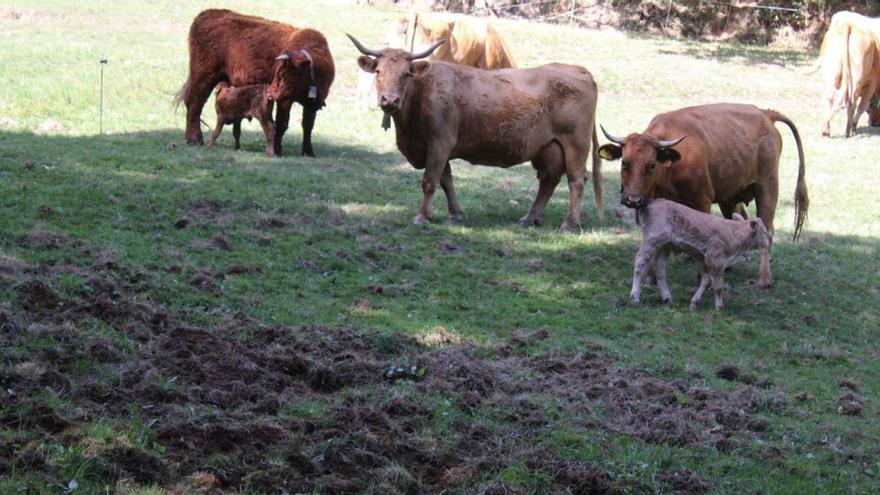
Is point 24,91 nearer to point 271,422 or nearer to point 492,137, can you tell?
point 492,137

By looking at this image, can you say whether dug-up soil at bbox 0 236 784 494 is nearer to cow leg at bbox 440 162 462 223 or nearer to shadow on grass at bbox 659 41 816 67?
cow leg at bbox 440 162 462 223

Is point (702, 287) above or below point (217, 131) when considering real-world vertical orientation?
below

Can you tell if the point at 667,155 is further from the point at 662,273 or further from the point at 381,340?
the point at 381,340

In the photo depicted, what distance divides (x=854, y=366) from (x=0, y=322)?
6.60 metres

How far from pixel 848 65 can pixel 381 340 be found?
58.7ft

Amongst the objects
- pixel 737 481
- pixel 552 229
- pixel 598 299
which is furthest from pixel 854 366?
pixel 552 229

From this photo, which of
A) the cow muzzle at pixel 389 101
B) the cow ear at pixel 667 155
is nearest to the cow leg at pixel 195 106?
the cow muzzle at pixel 389 101

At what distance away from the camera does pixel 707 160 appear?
10.8m

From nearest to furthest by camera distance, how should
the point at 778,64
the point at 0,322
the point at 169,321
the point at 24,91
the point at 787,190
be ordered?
the point at 0,322 → the point at 169,321 → the point at 787,190 → the point at 24,91 → the point at 778,64

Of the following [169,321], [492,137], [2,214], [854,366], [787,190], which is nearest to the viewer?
[169,321]

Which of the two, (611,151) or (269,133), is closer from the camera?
(611,151)

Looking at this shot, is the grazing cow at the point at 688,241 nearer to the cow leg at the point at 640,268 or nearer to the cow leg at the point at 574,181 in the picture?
the cow leg at the point at 640,268

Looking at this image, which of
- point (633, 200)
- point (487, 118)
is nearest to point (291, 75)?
point (487, 118)

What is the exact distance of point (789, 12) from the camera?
36.5 meters
